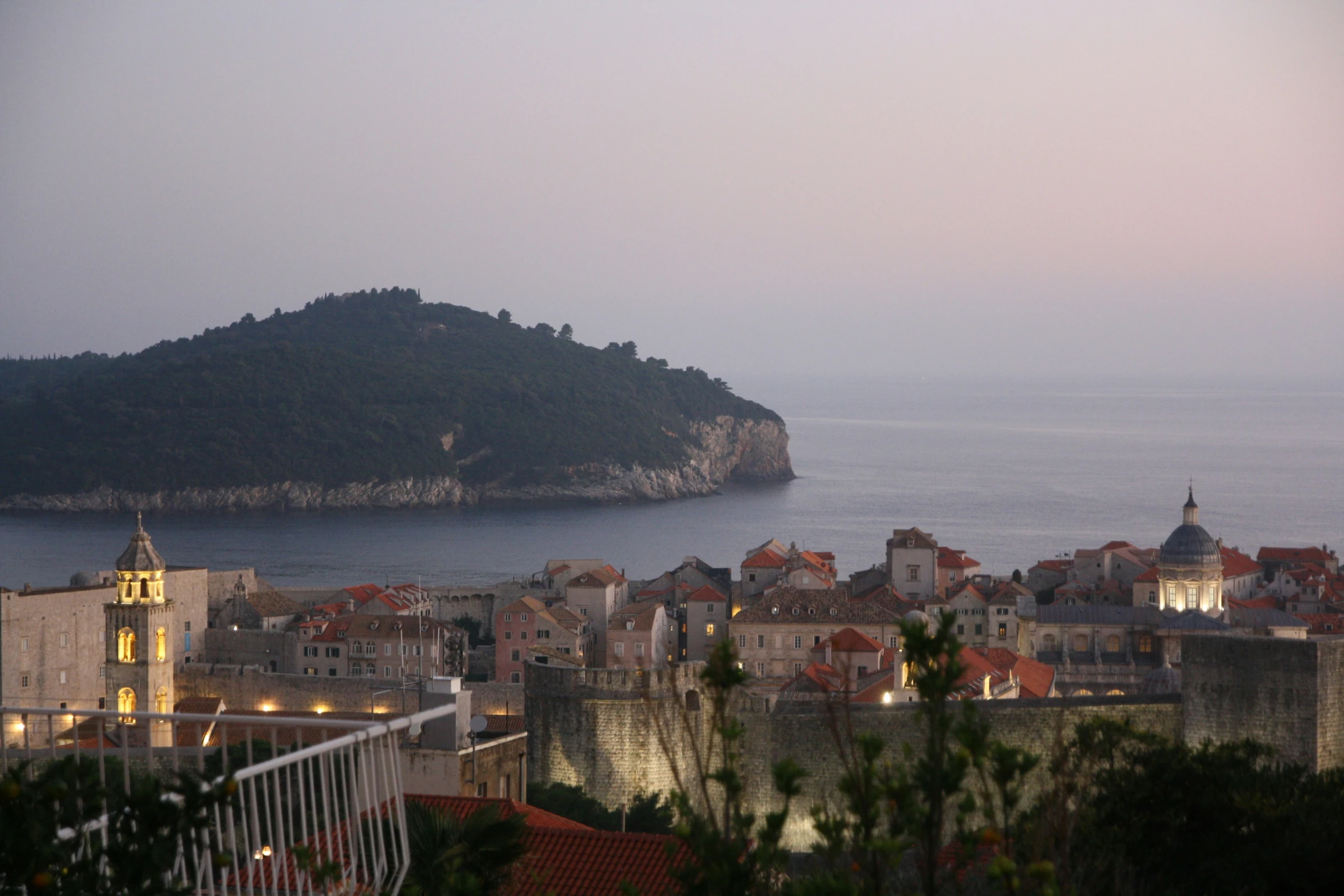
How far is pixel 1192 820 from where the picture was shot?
8656mm

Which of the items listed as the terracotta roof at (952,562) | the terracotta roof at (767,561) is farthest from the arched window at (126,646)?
the terracotta roof at (952,562)

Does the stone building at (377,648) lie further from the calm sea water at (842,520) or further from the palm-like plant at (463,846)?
the palm-like plant at (463,846)

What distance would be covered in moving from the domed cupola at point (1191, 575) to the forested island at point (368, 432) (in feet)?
200

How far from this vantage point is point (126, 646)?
22.3 metres

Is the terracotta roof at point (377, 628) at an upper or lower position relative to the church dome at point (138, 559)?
lower

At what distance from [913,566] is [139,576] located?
20.5 m

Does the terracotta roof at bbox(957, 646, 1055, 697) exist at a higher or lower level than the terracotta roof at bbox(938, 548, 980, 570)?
lower

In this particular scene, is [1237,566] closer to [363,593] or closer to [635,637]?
Answer: [635,637]

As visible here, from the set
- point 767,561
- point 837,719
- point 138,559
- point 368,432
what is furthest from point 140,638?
point 368,432

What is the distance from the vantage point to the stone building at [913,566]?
38.1 meters

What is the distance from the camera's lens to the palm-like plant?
5180mm

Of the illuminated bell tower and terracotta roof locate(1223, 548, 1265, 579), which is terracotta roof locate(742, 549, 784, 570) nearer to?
terracotta roof locate(1223, 548, 1265, 579)

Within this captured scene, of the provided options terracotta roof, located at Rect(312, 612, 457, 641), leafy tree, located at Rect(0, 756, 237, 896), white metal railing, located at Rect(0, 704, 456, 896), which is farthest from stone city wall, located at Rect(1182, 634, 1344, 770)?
terracotta roof, located at Rect(312, 612, 457, 641)

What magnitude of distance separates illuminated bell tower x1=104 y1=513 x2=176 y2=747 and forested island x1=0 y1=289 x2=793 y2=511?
216 feet
